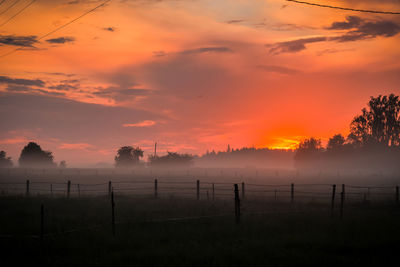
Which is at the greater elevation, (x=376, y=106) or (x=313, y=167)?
(x=376, y=106)

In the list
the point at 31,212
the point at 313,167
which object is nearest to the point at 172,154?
the point at 313,167

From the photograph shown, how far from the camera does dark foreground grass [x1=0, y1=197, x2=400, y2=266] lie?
453 inches

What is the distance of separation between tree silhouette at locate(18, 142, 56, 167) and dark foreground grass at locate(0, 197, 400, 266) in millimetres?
110170

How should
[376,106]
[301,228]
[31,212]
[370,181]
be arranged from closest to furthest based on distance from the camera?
1. [301,228]
2. [31,212]
3. [370,181]
4. [376,106]

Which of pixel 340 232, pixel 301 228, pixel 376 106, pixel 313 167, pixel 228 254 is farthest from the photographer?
pixel 313 167

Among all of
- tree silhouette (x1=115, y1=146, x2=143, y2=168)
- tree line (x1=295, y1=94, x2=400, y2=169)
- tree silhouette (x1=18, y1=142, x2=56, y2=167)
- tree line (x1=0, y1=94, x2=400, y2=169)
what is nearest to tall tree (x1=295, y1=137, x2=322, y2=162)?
tree line (x1=0, y1=94, x2=400, y2=169)

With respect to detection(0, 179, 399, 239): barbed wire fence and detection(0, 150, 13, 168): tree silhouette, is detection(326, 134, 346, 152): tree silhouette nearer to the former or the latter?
detection(0, 179, 399, 239): barbed wire fence

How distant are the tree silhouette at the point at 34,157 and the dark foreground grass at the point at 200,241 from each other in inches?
4337

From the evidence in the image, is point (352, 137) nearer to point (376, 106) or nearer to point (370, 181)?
point (376, 106)

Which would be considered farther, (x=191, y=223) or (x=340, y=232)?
(x=191, y=223)

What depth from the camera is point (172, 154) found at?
131m

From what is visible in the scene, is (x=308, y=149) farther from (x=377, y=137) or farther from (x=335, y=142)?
(x=377, y=137)

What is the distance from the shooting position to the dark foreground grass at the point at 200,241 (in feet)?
37.8

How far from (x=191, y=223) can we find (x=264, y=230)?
3.94m
